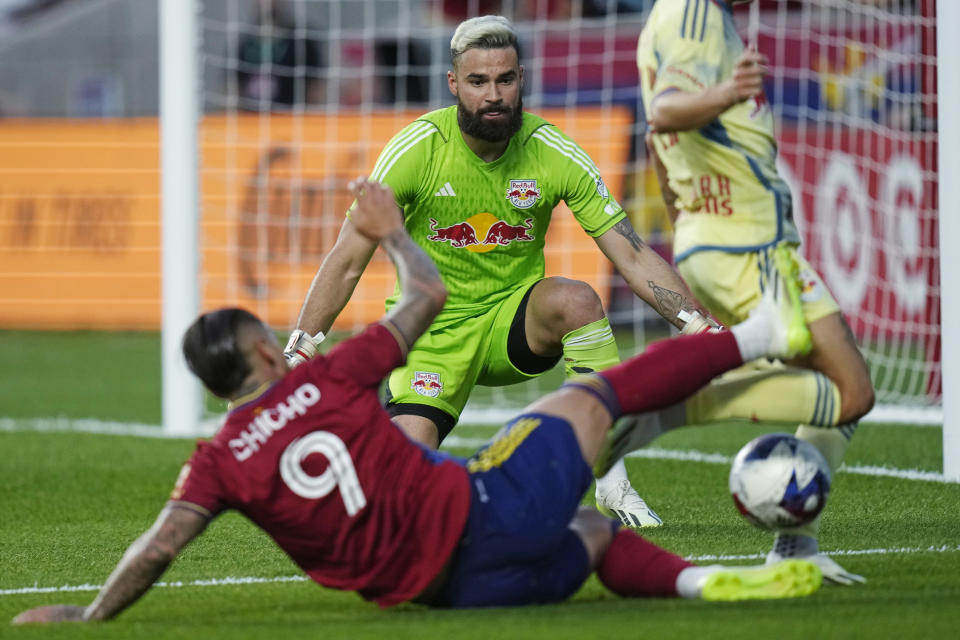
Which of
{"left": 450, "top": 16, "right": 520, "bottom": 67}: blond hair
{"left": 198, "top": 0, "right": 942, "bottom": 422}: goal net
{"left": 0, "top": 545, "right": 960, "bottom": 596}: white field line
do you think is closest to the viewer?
{"left": 0, "top": 545, "right": 960, "bottom": 596}: white field line

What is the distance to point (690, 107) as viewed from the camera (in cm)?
421

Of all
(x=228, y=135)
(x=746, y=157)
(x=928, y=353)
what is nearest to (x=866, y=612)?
(x=746, y=157)

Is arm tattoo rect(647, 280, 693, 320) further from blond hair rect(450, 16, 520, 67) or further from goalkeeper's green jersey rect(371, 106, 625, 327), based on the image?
Result: blond hair rect(450, 16, 520, 67)

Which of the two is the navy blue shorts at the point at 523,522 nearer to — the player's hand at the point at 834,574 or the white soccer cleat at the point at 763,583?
the white soccer cleat at the point at 763,583

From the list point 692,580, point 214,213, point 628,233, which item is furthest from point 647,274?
point 214,213

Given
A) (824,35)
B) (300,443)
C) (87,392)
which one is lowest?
(87,392)

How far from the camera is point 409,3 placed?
19766 mm

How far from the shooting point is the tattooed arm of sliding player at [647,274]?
5.76 meters

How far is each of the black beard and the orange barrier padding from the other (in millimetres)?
6505

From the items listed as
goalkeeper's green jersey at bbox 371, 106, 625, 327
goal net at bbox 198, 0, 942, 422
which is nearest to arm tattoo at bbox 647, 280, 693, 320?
goalkeeper's green jersey at bbox 371, 106, 625, 327

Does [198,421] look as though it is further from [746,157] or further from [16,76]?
[16,76]

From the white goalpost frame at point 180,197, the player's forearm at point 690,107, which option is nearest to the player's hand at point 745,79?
the player's forearm at point 690,107

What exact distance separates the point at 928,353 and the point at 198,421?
5.12m

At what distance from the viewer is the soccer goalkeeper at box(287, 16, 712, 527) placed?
19.3ft
